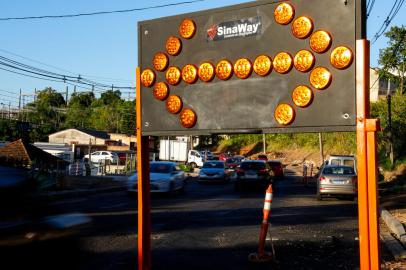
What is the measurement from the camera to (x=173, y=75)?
16.5 ft

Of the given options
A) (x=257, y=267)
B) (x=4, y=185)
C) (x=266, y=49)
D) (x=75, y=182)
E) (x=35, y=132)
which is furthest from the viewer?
(x=35, y=132)

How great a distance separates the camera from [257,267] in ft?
25.2

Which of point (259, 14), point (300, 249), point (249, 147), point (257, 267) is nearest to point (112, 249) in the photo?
point (257, 267)

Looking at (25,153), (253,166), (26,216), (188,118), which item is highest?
(188,118)

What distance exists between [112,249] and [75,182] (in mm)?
17373

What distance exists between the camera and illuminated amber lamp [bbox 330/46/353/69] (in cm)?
414

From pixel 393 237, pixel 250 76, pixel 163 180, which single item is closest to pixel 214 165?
pixel 163 180

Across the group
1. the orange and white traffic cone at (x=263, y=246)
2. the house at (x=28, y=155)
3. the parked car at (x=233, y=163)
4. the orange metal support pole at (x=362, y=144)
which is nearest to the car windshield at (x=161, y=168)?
the house at (x=28, y=155)

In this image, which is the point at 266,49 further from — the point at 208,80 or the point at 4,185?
the point at 4,185

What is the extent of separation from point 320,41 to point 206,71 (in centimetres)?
110

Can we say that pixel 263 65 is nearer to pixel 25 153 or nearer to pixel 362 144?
pixel 362 144

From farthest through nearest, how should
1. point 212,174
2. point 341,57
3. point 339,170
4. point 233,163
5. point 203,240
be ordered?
1. point 233,163
2. point 212,174
3. point 339,170
4. point 203,240
5. point 341,57

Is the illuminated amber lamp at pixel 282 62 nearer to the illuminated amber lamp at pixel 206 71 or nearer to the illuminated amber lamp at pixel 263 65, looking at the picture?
the illuminated amber lamp at pixel 263 65

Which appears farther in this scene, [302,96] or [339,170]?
[339,170]
